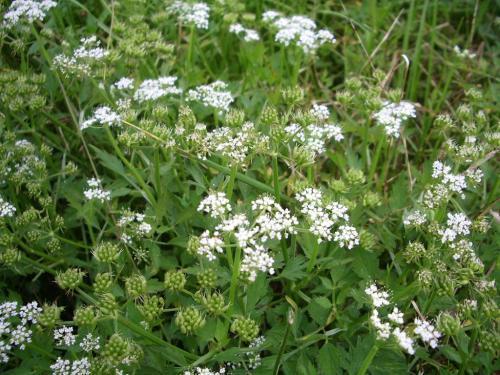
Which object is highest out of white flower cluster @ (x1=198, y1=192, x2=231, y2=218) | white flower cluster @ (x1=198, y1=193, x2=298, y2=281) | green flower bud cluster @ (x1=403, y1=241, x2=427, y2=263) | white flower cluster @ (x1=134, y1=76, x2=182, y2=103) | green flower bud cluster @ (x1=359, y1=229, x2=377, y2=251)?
white flower cluster @ (x1=134, y1=76, x2=182, y2=103)

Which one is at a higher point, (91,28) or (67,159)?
(91,28)

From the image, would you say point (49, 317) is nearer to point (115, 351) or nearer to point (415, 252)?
point (115, 351)

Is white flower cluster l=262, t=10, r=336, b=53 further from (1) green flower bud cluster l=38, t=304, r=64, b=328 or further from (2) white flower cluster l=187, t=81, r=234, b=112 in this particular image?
(1) green flower bud cluster l=38, t=304, r=64, b=328

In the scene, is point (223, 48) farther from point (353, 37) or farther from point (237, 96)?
point (353, 37)

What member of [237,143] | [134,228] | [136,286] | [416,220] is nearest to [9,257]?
[134,228]

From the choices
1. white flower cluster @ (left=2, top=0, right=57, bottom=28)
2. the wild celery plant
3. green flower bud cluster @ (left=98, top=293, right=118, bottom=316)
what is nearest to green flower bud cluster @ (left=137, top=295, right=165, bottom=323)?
the wild celery plant

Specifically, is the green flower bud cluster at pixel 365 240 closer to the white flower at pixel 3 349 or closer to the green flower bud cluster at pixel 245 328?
the green flower bud cluster at pixel 245 328

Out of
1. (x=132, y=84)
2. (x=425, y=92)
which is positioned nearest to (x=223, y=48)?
(x=132, y=84)
